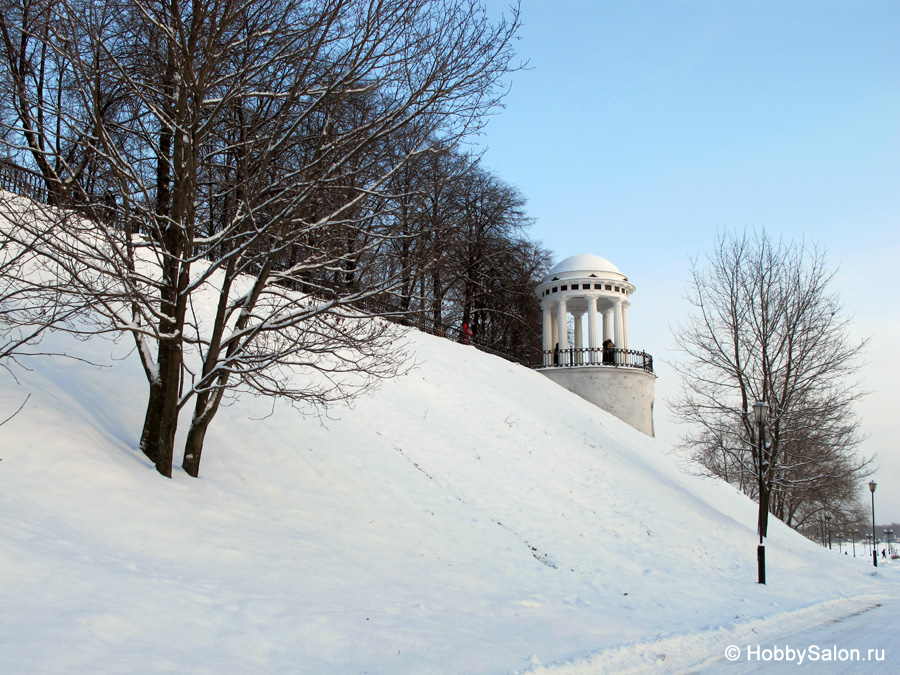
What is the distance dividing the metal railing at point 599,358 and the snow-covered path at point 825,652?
1708 centimetres

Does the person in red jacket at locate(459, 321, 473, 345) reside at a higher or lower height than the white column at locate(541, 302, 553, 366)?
lower

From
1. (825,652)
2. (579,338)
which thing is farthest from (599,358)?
(825,652)

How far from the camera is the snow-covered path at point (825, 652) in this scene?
21.7 feet

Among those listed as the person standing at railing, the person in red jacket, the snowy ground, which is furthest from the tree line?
the person standing at railing

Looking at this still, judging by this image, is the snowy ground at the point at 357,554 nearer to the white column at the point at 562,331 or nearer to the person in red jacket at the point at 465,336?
the person in red jacket at the point at 465,336

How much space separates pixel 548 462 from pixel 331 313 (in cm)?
796

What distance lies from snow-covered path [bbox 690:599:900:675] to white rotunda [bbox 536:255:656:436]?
16.1 metres

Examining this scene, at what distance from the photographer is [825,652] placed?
7.55 m

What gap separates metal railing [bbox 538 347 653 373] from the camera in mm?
26812

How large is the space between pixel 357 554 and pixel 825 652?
17.9 ft

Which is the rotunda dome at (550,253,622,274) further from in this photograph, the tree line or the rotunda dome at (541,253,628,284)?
the tree line

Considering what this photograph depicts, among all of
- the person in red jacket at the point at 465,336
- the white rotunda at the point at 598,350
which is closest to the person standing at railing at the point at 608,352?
the white rotunda at the point at 598,350

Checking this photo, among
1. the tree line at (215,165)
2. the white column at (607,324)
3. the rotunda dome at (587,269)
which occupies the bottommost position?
the tree line at (215,165)

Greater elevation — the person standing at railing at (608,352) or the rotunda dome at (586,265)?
the rotunda dome at (586,265)
